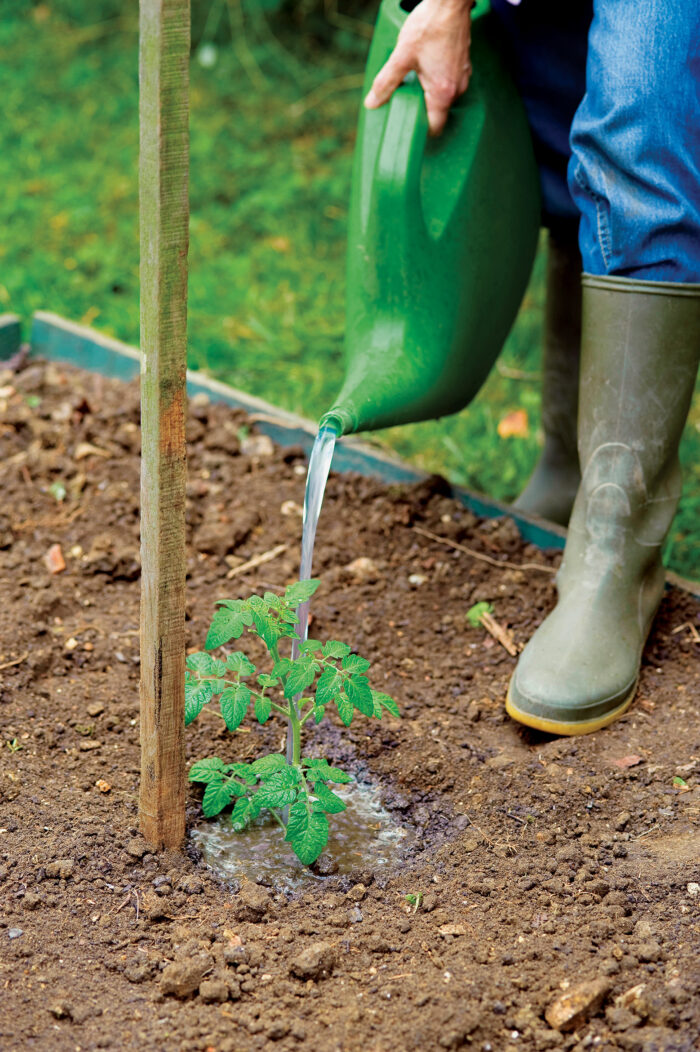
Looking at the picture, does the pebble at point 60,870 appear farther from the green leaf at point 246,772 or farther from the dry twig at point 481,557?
the dry twig at point 481,557

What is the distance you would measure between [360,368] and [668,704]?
749 millimetres

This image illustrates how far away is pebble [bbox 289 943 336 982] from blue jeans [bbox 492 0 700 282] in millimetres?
1105

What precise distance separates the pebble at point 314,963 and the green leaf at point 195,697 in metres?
0.32

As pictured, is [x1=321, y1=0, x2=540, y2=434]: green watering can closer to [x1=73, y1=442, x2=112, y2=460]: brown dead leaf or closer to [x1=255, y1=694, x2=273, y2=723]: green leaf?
[x1=255, y1=694, x2=273, y2=723]: green leaf

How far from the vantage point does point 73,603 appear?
83.0 inches

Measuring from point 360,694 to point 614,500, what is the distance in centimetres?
63

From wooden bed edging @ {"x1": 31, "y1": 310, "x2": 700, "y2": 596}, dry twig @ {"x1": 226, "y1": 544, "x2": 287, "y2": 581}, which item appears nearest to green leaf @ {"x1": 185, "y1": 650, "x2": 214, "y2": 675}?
dry twig @ {"x1": 226, "y1": 544, "x2": 287, "y2": 581}

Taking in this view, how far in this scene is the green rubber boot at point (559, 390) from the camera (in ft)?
8.00

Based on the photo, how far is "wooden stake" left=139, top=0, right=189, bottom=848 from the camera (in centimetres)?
122

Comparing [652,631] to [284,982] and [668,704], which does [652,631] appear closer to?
[668,704]

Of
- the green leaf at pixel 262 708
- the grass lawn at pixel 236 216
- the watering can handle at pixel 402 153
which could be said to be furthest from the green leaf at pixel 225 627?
the grass lawn at pixel 236 216

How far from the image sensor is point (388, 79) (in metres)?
1.95

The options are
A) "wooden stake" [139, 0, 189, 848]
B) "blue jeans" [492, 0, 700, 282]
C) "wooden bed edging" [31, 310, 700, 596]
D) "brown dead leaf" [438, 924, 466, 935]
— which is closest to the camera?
"wooden stake" [139, 0, 189, 848]

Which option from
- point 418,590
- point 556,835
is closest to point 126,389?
point 418,590
